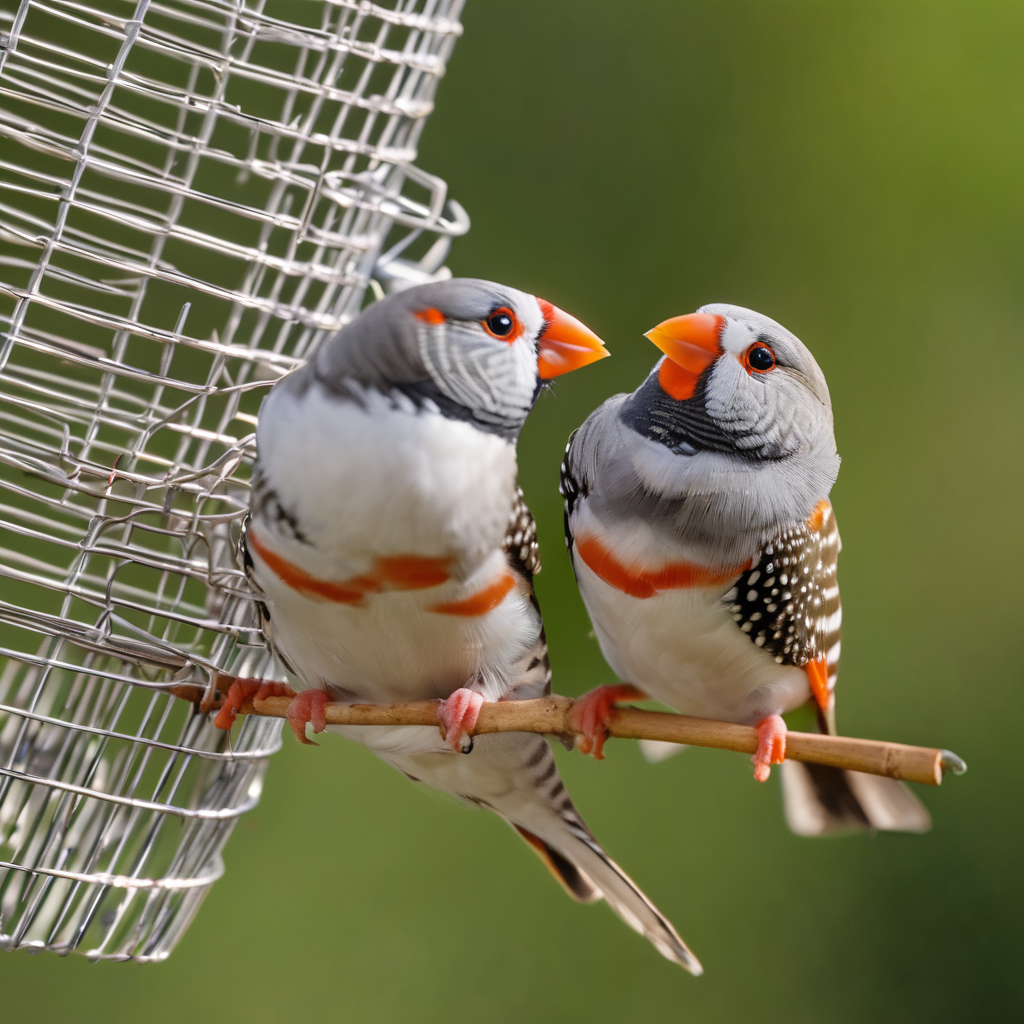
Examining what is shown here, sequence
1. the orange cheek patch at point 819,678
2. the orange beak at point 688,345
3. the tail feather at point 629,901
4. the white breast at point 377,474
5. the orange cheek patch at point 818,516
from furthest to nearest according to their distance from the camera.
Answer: the tail feather at point 629,901 → the orange cheek patch at point 819,678 → the orange cheek patch at point 818,516 → the orange beak at point 688,345 → the white breast at point 377,474

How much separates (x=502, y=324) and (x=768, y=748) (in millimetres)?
545

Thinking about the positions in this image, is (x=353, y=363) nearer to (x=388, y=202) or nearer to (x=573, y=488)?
(x=573, y=488)

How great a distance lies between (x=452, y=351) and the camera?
1115 millimetres

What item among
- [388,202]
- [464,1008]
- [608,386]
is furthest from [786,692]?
Answer: [464,1008]

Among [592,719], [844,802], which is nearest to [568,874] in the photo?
[844,802]

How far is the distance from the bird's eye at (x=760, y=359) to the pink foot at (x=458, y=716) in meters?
0.46

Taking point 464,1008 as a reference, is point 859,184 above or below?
above

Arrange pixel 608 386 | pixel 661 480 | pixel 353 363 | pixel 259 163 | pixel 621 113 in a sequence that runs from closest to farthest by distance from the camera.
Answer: pixel 353 363
pixel 661 480
pixel 259 163
pixel 608 386
pixel 621 113

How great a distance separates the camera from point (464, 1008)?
9.05ft

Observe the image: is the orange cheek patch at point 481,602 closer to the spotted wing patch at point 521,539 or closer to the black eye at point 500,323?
the spotted wing patch at point 521,539

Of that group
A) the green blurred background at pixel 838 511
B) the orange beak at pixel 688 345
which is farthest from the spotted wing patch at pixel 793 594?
the green blurred background at pixel 838 511

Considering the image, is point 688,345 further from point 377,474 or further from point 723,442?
point 377,474

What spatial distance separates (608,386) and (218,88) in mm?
1418

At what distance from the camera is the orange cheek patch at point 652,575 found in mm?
1254
